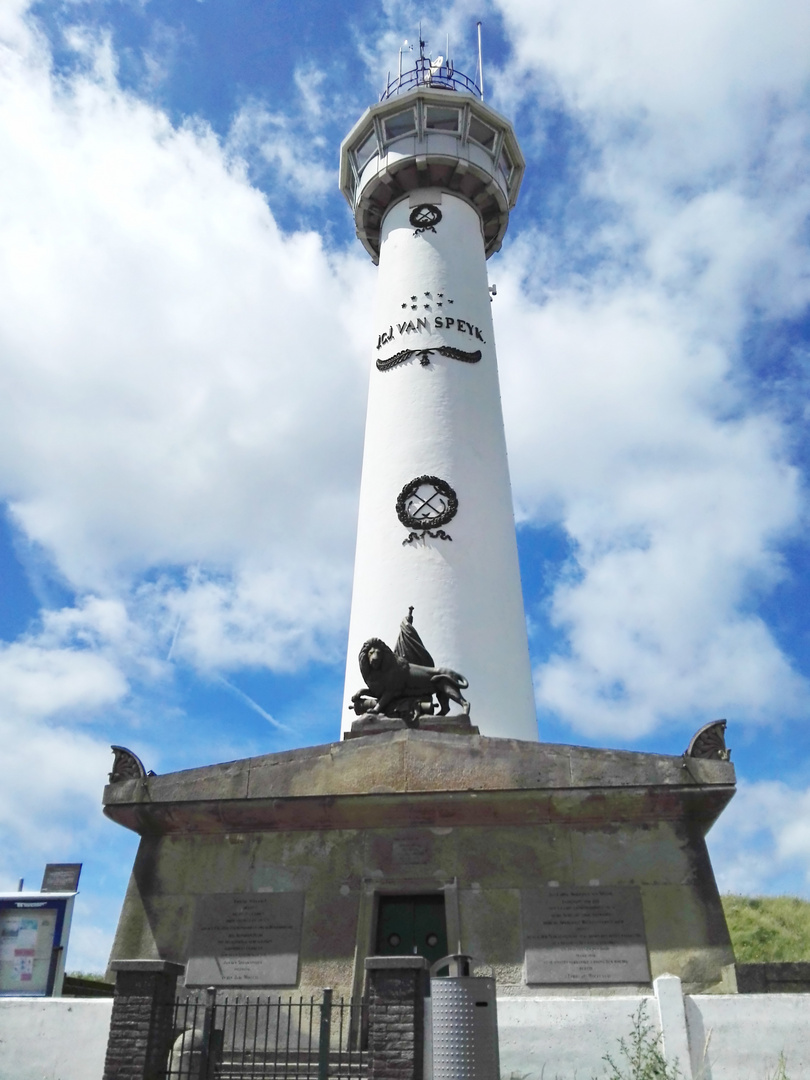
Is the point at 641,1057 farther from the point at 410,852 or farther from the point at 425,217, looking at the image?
the point at 425,217

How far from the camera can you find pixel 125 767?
48.5 ft

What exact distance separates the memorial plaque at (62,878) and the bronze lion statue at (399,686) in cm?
545

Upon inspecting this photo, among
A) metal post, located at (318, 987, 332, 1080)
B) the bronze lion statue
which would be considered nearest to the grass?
the bronze lion statue

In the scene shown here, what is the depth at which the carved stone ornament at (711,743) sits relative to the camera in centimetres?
1312

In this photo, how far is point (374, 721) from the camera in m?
14.8

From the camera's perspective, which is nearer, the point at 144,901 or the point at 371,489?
the point at 144,901

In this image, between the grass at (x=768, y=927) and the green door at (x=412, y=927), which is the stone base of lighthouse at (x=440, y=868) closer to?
the green door at (x=412, y=927)

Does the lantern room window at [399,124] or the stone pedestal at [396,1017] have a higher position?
the lantern room window at [399,124]

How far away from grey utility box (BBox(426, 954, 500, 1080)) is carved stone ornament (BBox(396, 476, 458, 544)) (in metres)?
12.7

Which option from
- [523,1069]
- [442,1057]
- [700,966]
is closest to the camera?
[442,1057]

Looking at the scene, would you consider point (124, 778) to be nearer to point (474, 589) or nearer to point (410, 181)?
point (474, 589)

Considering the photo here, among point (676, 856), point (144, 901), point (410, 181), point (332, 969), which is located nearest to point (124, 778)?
point (144, 901)

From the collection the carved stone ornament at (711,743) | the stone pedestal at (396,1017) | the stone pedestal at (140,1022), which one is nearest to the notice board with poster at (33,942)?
the stone pedestal at (140,1022)

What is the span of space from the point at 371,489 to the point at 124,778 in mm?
9767
